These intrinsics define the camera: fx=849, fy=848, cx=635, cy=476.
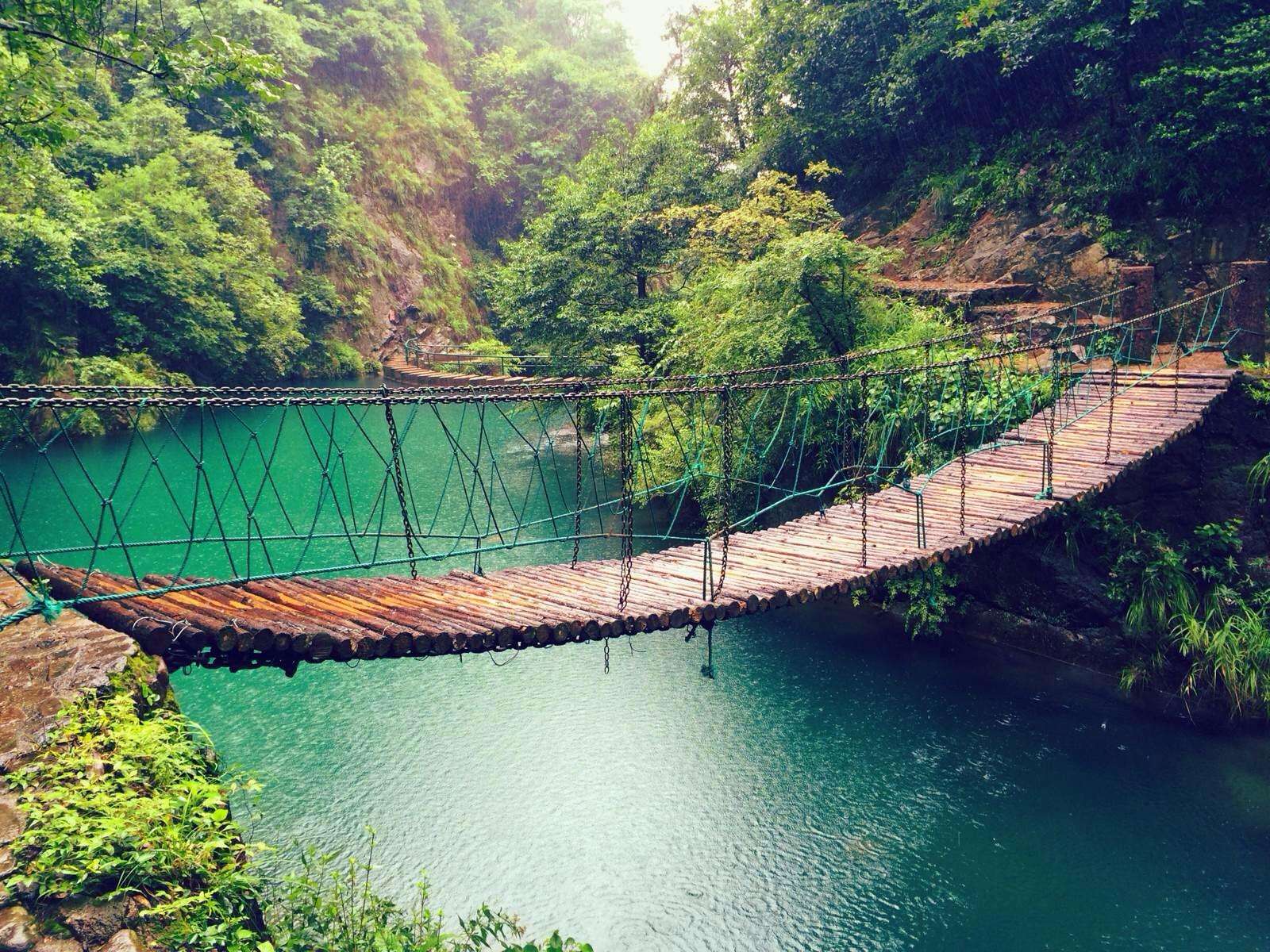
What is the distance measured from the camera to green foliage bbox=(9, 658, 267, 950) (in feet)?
8.36

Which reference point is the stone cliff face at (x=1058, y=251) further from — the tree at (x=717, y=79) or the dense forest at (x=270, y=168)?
the dense forest at (x=270, y=168)

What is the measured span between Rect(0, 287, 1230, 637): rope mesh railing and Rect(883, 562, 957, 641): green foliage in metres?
0.93

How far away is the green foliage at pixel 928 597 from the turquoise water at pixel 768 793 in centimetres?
24

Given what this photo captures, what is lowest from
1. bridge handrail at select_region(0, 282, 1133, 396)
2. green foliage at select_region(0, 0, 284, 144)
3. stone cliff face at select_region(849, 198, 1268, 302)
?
bridge handrail at select_region(0, 282, 1133, 396)

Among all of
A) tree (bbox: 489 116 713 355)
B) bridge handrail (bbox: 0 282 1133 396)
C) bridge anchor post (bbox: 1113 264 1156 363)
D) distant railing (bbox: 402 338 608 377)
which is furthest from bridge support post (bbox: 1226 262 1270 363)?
distant railing (bbox: 402 338 608 377)

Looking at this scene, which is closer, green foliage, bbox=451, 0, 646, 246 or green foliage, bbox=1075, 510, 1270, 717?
green foliage, bbox=1075, 510, 1270, 717

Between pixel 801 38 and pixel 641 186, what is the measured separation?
3.37 meters

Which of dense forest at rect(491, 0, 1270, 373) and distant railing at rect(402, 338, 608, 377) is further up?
dense forest at rect(491, 0, 1270, 373)

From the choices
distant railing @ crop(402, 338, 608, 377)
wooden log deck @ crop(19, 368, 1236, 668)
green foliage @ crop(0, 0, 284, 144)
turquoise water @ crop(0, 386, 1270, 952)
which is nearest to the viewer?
wooden log deck @ crop(19, 368, 1236, 668)

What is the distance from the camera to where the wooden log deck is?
3.48 meters

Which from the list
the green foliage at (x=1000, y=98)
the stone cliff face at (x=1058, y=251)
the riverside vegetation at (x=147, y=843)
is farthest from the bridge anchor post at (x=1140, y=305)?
the riverside vegetation at (x=147, y=843)

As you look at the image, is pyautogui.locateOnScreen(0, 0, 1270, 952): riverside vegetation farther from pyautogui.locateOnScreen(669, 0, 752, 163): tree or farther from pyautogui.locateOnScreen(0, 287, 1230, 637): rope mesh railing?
pyautogui.locateOnScreen(0, 287, 1230, 637): rope mesh railing

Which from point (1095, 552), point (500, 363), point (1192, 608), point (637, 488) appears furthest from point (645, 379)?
point (500, 363)

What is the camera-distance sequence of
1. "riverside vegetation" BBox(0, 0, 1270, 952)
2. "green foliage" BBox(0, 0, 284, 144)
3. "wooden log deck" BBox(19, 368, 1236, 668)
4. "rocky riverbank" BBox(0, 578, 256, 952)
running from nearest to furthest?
"rocky riverbank" BBox(0, 578, 256, 952), "riverside vegetation" BBox(0, 0, 1270, 952), "wooden log deck" BBox(19, 368, 1236, 668), "green foliage" BBox(0, 0, 284, 144)
